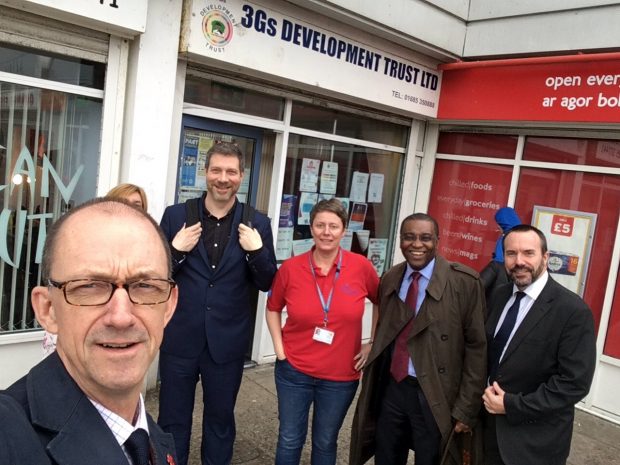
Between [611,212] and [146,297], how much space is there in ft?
16.6

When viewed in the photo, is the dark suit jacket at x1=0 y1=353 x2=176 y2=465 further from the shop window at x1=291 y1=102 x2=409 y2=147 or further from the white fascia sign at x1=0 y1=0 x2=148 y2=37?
the shop window at x1=291 y1=102 x2=409 y2=147

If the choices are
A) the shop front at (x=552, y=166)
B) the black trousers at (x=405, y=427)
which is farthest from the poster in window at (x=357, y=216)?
the black trousers at (x=405, y=427)

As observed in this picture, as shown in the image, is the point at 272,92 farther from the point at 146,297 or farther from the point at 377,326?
the point at 146,297

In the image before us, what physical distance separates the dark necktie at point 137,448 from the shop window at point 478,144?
5397 millimetres

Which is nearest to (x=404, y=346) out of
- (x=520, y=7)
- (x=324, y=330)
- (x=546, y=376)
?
(x=324, y=330)

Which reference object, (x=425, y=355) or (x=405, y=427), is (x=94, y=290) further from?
(x=405, y=427)

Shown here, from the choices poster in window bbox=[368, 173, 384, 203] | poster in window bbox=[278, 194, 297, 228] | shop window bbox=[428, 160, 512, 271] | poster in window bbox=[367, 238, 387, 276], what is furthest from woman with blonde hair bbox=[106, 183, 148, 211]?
shop window bbox=[428, 160, 512, 271]

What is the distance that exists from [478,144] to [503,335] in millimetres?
3835

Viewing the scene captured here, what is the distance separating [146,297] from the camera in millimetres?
1117

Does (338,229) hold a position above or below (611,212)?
below

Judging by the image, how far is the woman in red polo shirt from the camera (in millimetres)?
2738

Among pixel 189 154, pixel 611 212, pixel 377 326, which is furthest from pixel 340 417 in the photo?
pixel 611 212

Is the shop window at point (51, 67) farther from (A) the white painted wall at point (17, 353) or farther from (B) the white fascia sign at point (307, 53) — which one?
(A) the white painted wall at point (17, 353)

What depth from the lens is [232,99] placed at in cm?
443
